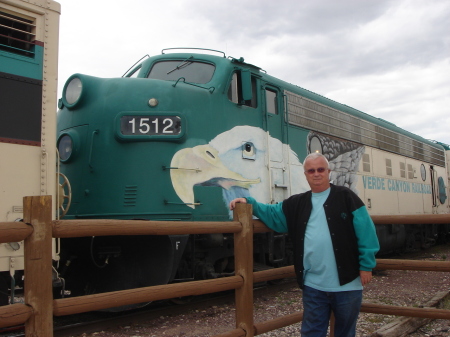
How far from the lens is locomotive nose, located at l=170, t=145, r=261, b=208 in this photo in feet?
19.7

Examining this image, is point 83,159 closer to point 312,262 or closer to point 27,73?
point 27,73

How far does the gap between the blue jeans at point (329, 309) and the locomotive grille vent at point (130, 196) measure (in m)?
3.29

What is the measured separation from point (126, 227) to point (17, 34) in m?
2.65

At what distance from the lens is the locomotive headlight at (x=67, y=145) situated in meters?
6.26

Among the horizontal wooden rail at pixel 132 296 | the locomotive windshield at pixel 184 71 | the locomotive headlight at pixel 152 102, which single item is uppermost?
the locomotive windshield at pixel 184 71

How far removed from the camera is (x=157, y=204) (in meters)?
5.86

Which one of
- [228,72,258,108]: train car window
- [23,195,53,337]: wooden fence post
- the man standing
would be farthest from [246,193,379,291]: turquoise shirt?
[228,72,258,108]: train car window

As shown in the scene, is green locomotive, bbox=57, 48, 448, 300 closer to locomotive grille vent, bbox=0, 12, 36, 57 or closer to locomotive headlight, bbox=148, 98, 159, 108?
locomotive headlight, bbox=148, 98, 159, 108

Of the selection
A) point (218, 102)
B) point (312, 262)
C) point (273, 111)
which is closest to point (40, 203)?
point (312, 262)

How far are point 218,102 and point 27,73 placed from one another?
9.90 feet

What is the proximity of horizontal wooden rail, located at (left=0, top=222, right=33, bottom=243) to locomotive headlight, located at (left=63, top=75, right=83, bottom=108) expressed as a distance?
173 inches

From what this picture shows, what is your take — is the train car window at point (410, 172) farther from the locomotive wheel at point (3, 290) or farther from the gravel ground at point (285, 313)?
the locomotive wheel at point (3, 290)

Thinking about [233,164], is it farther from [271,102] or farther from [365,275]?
[365,275]

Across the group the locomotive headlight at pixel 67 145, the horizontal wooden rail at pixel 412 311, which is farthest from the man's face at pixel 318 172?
the locomotive headlight at pixel 67 145
